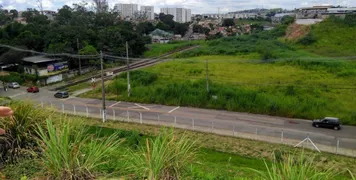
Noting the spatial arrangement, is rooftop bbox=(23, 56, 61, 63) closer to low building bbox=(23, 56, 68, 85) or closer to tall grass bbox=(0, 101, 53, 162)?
low building bbox=(23, 56, 68, 85)

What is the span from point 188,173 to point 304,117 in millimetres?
15025

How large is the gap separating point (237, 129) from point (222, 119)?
1.80 m

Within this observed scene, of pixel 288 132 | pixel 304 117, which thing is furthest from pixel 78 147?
pixel 304 117

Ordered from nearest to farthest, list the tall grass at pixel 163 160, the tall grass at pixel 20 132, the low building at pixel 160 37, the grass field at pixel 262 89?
1. the tall grass at pixel 163 160
2. the tall grass at pixel 20 132
3. the grass field at pixel 262 89
4. the low building at pixel 160 37

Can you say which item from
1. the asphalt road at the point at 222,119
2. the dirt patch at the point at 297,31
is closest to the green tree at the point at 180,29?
the dirt patch at the point at 297,31

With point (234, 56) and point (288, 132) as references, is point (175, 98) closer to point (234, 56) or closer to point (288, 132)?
point (288, 132)

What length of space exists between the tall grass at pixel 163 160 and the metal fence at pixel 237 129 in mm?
8592

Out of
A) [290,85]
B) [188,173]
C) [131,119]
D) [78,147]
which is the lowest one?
[131,119]

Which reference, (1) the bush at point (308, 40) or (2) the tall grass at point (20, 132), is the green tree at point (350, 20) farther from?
(2) the tall grass at point (20, 132)

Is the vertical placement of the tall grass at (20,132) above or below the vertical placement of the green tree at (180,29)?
below

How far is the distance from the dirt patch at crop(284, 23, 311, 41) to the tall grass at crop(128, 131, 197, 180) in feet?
136

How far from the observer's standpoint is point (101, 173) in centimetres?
375

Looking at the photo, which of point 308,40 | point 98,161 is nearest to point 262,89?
point 98,161

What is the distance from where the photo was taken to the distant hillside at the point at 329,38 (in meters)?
34.2
